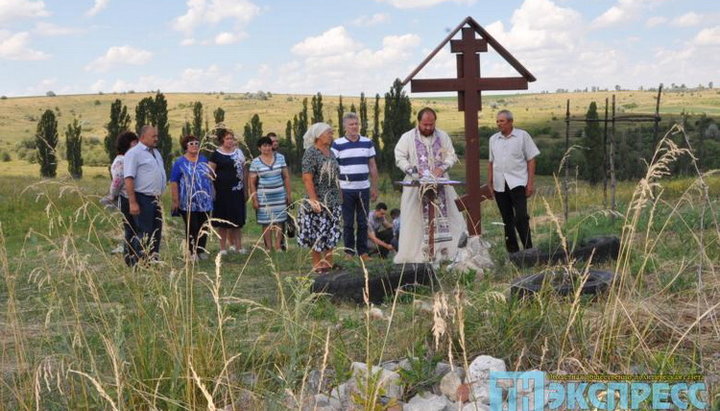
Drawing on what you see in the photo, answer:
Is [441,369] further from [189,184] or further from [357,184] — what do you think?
[189,184]

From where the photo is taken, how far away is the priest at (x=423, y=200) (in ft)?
25.3

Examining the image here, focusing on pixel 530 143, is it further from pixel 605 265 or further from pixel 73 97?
pixel 73 97

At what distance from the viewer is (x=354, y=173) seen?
848 centimetres

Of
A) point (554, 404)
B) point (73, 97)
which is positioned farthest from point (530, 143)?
point (73, 97)

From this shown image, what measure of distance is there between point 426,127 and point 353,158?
1.07 metres

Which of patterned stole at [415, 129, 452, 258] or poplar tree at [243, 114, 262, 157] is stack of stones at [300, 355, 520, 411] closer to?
patterned stole at [415, 129, 452, 258]

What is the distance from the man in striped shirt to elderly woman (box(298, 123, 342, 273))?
22 cm

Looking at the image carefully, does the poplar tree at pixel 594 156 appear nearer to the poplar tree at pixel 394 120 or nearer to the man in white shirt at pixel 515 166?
the poplar tree at pixel 394 120

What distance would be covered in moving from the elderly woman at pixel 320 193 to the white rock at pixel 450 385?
405 centimetres

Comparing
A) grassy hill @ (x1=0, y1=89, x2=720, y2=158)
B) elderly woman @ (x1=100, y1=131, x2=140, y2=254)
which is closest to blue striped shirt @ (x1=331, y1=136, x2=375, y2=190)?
elderly woman @ (x1=100, y1=131, x2=140, y2=254)

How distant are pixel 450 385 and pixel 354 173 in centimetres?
502

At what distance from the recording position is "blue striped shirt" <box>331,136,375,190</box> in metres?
8.48

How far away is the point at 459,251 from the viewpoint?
25.6 ft

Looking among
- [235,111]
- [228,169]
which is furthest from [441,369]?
[235,111]
